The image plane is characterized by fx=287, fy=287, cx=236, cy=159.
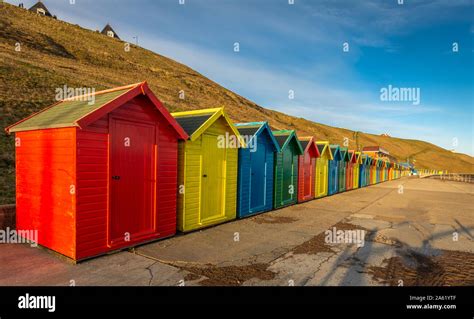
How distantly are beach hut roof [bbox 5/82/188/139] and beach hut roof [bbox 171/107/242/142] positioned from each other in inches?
22.9

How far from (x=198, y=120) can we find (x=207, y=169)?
1.44 meters

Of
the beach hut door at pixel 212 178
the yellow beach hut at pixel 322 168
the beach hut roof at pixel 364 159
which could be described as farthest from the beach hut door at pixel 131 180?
the beach hut roof at pixel 364 159

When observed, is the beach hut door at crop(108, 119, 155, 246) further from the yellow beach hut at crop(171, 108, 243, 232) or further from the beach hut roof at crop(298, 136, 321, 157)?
the beach hut roof at crop(298, 136, 321, 157)

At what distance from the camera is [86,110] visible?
560cm

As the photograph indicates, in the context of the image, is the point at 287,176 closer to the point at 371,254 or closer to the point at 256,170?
the point at 256,170

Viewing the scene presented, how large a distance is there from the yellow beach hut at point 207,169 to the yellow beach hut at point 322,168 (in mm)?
8405

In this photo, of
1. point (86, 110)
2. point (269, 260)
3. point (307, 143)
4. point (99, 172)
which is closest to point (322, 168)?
point (307, 143)

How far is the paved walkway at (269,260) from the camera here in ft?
15.6

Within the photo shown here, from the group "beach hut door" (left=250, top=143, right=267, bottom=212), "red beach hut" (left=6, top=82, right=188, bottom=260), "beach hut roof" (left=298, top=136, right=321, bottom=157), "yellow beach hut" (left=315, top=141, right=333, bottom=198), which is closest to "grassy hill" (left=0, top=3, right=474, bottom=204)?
"red beach hut" (left=6, top=82, right=188, bottom=260)

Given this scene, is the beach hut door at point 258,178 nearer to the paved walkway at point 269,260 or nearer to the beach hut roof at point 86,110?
the paved walkway at point 269,260

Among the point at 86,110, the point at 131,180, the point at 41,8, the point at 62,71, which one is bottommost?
the point at 131,180

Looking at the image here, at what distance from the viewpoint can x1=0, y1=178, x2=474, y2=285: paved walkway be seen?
4746 mm
